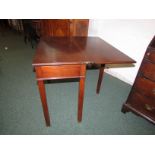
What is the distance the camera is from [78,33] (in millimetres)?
2217

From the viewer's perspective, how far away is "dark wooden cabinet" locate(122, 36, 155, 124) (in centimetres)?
104

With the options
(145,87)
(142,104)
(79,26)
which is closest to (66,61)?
(145,87)

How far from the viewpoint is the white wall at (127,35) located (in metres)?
1.63

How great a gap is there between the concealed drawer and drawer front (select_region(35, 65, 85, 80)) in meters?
0.74

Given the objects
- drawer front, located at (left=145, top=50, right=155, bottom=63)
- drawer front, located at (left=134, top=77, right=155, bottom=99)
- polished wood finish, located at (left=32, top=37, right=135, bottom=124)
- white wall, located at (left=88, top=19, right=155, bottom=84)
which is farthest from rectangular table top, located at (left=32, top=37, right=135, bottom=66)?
white wall, located at (left=88, top=19, right=155, bottom=84)

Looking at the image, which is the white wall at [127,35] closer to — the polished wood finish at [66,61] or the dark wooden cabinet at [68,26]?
the dark wooden cabinet at [68,26]

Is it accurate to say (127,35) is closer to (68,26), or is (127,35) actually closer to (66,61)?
(68,26)

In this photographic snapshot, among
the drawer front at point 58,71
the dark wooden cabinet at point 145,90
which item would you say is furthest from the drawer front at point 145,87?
the drawer front at point 58,71

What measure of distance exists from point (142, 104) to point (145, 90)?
18 cm

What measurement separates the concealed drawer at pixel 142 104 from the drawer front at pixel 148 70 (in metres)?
0.25

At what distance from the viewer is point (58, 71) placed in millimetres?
916

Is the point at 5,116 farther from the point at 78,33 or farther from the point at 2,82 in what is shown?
the point at 78,33
